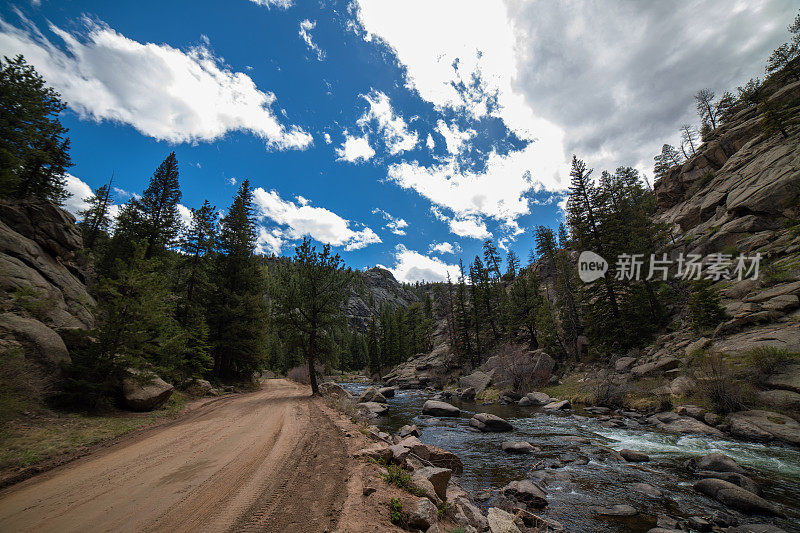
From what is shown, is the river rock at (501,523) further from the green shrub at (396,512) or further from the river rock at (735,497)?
the river rock at (735,497)

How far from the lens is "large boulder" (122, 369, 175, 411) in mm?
Result: 11375

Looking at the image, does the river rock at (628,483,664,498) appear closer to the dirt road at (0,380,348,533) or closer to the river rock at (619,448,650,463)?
the river rock at (619,448,650,463)

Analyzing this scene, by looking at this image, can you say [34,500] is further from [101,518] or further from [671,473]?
[671,473]

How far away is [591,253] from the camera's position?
27656mm

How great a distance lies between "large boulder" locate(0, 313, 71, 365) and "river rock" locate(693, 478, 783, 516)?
2072 centimetres

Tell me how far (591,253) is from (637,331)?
7924 millimetres

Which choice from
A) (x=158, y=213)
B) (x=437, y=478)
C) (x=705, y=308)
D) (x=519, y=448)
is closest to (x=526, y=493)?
(x=437, y=478)

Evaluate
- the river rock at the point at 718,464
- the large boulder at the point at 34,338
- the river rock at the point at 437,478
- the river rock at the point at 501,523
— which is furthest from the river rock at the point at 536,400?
the large boulder at the point at 34,338

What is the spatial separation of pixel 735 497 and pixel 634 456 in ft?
11.1

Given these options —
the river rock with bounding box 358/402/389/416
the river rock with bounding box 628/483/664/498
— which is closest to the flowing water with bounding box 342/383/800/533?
the river rock with bounding box 628/483/664/498

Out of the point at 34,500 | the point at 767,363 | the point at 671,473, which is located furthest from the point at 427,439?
the point at 767,363

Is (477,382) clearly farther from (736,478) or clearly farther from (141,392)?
(141,392)

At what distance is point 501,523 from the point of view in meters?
5.45

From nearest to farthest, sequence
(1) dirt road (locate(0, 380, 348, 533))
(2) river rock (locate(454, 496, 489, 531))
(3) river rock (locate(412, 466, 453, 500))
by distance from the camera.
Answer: (1) dirt road (locate(0, 380, 348, 533)), (2) river rock (locate(454, 496, 489, 531)), (3) river rock (locate(412, 466, 453, 500))
